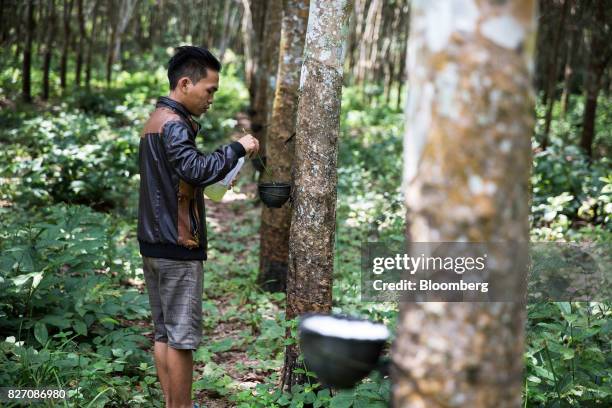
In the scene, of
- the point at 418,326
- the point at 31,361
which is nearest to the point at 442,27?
the point at 418,326

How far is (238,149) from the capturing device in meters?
3.23

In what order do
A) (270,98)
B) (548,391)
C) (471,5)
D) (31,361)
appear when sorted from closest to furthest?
(471,5) < (548,391) < (31,361) < (270,98)

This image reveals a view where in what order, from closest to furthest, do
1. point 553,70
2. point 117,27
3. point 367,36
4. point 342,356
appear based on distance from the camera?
point 342,356
point 553,70
point 117,27
point 367,36

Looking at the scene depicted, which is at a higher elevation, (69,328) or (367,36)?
(367,36)

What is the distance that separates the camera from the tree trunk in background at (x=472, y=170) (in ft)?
4.91

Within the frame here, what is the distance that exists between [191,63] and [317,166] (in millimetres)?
894

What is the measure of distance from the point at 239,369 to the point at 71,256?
57.9 inches

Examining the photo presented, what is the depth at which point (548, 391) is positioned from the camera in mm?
3119

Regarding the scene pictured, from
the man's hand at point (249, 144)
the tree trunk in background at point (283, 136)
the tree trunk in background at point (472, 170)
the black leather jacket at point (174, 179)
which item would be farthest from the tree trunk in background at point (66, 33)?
the tree trunk in background at point (472, 170)

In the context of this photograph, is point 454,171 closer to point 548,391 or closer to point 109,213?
point 548,391

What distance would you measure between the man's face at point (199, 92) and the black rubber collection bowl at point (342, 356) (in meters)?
1.72

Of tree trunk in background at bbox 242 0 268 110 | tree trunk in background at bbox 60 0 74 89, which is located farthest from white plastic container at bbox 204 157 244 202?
tree trunk in background at bbox 60 0 74 89

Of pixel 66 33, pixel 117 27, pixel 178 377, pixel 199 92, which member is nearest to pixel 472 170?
pixel 199 92

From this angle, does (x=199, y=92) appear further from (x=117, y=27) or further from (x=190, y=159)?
(x=117, y=27)
